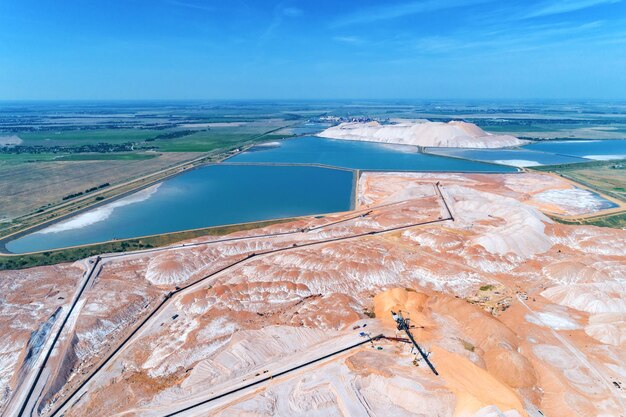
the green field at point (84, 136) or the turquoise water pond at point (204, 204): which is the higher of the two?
the green field at point (84, 136)

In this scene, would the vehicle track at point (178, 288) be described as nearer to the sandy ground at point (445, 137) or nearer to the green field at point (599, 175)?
the green field at point (599, 175)

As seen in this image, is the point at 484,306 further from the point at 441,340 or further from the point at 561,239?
the point at 561,239

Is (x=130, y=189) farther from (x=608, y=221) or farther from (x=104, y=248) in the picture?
(x=608, y=221)

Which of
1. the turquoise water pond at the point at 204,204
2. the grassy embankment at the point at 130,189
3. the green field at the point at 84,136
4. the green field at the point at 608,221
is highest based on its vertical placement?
the green field at the point at 84,136

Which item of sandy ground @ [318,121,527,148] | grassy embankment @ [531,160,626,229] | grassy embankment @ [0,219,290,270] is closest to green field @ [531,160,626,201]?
grassy embankment @ [531,160,626,229]

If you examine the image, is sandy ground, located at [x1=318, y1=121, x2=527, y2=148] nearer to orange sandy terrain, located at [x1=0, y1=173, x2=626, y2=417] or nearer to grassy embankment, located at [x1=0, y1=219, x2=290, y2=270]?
orange sandy terrain, located at [x1=0, y1=173, x2=626, y2=417]

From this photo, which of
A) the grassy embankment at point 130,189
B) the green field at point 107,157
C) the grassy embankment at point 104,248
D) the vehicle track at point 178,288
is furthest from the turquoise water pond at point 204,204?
the green field at point 107,157

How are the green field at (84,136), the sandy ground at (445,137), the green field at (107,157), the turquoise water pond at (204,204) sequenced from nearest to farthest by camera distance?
the turquoise water pond at (204,204)
the green field at (107,157)
the sandy ground at (445,137)
the green field at (84,136)
